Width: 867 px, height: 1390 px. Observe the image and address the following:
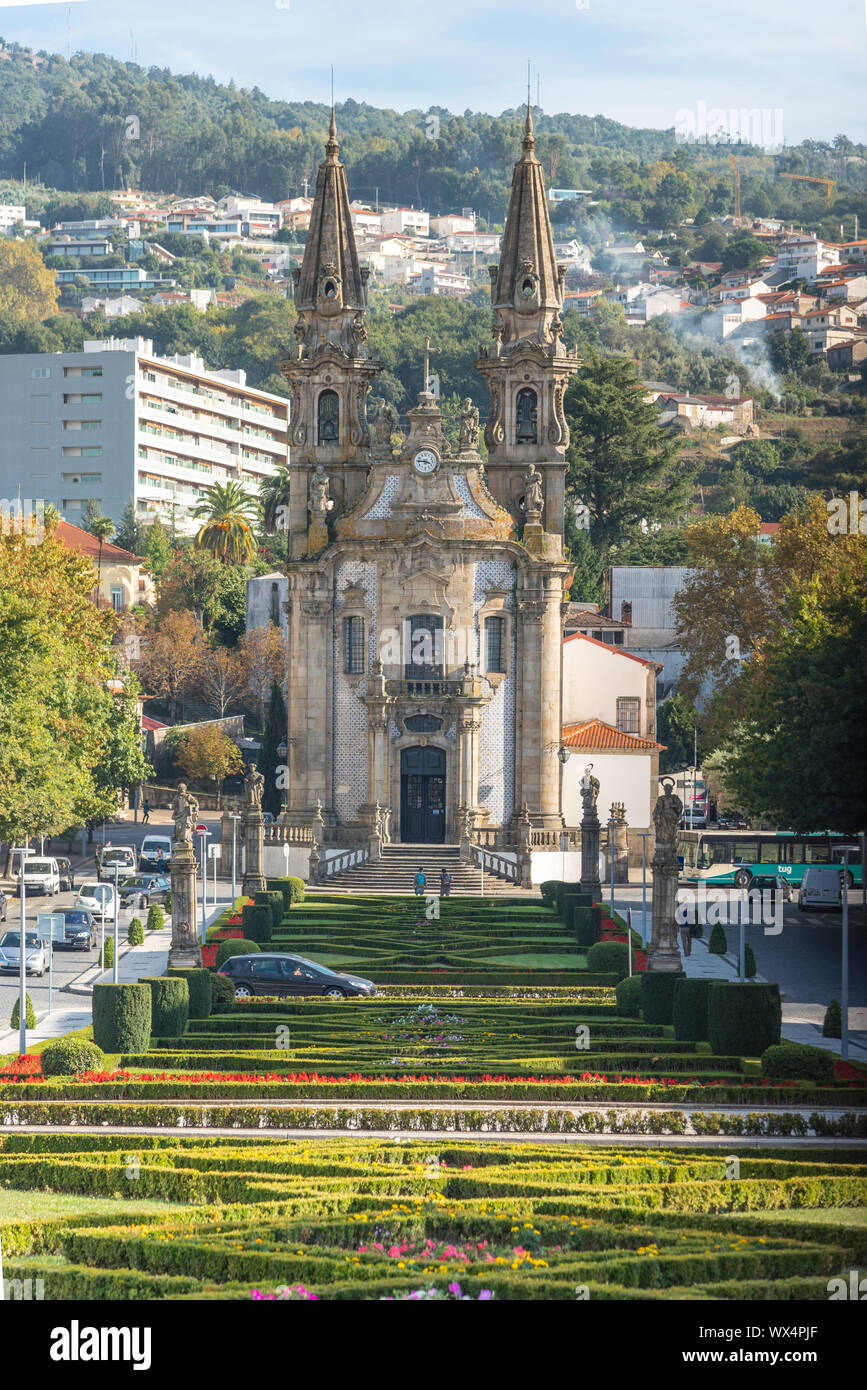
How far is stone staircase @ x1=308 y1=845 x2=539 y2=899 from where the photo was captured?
8375 centimetres

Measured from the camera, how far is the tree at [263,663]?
130 metres

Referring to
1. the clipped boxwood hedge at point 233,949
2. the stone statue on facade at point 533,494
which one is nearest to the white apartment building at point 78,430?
the stone statue on facade at point 533,494

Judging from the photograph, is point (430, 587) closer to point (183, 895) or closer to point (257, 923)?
point (257, 923)

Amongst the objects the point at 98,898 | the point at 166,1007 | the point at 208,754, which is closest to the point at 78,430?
the point at 208,754

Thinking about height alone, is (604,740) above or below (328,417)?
below

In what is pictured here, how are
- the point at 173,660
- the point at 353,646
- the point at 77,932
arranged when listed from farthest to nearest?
the point at 173,660 → the point at 353,646 → the point at 77,932

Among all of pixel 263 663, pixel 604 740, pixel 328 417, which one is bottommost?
pixel 604 740

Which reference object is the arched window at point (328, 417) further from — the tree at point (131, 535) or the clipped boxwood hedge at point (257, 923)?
the tree at point (131, 535)

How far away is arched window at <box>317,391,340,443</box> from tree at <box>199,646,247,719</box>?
35.1 metres

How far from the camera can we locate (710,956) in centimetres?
6969

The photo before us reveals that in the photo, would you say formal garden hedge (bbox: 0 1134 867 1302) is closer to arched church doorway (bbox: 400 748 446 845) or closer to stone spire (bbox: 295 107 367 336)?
arched church doorway (bbox: 400 748 446 845)

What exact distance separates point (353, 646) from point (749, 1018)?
49.5 metres

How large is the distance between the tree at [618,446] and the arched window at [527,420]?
1500 inches

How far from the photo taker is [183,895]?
57.0 meters
